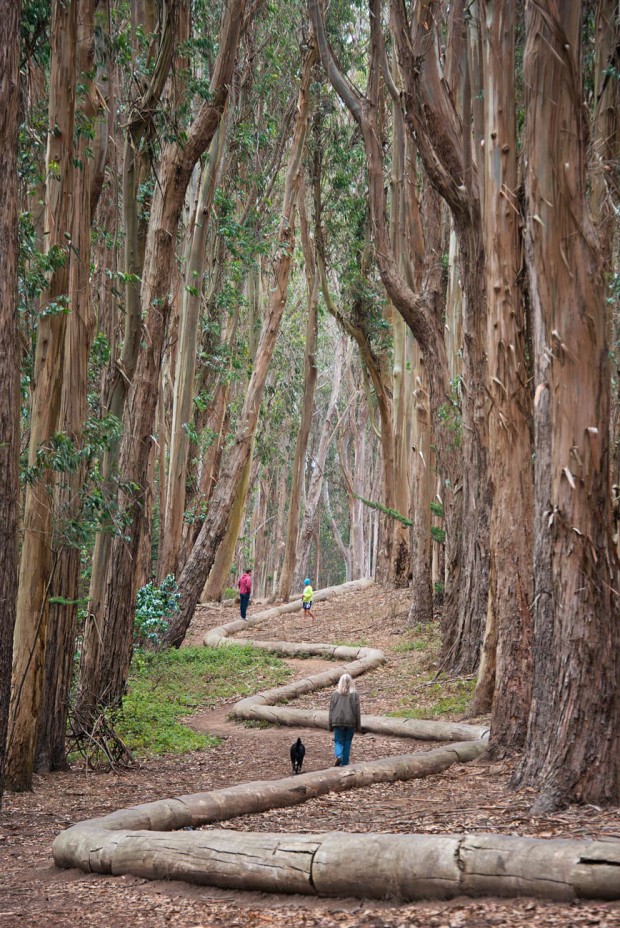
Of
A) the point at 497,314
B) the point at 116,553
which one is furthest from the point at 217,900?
the point at 116,553

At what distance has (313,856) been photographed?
18.5ft

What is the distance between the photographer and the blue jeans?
10595 mm

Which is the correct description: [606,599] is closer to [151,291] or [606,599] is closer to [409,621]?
[151,291]

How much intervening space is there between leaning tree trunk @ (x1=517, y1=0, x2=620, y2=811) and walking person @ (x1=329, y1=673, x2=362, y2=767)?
3.10 m

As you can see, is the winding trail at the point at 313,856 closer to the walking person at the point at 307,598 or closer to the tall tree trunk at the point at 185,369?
the tall tree trunk at the point at 185,369

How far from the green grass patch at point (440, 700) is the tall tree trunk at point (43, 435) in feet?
18.8

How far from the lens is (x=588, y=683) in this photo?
6805 mm

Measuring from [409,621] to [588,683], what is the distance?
14.3m

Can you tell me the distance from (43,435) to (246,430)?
13682mm

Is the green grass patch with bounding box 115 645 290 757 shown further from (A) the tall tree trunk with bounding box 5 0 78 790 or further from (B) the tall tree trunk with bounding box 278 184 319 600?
(B) the tall tree trunk with bounding box 278 184 319 600

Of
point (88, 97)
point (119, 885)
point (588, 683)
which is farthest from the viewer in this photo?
point (88, 97)

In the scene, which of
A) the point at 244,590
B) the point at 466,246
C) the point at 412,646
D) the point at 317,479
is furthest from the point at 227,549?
the point at 466,246

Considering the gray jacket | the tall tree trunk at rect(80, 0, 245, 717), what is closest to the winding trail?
the gray jacket

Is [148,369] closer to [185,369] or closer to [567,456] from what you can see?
[185,369]
